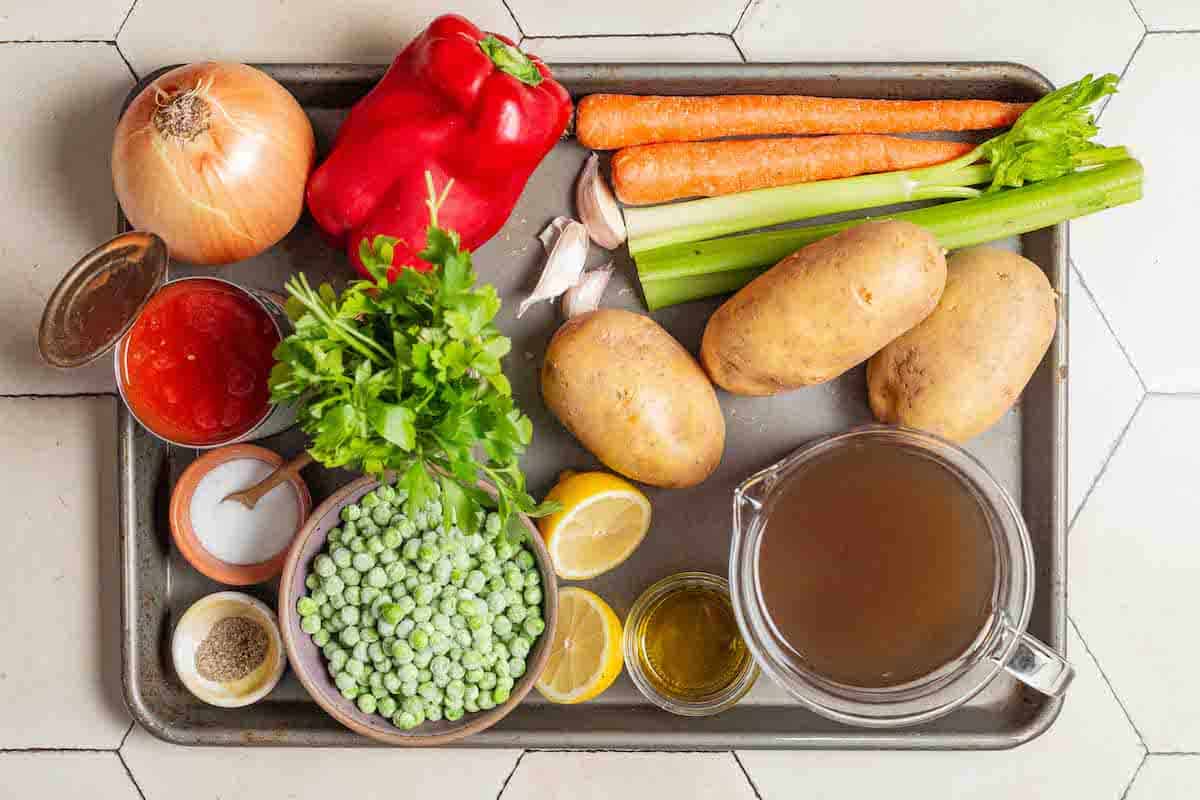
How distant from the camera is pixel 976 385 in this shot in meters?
1.07

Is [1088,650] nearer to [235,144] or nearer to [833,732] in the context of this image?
[833,732]

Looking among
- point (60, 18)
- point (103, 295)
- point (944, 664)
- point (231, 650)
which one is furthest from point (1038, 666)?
point (60, 18)

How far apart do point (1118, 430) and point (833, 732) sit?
1.68 ft

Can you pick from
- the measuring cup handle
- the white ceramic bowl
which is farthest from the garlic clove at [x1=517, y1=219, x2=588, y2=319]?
the measuring cup handle

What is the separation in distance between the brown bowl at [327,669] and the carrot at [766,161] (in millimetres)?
413

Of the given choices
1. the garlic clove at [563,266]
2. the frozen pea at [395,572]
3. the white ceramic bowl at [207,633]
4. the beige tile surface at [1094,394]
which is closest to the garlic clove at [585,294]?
the garlic clove at [563,266]

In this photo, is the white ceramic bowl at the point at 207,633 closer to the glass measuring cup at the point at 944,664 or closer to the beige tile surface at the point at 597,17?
the glass measuring cup at the point at 944,664

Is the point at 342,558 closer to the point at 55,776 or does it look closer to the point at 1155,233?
the point at 55,776

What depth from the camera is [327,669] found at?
3.58 ft

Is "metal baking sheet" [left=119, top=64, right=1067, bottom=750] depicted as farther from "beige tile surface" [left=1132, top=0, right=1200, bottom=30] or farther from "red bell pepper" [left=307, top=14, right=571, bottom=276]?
"beige tile surface" [left=1132, top=0, right=1200, bottom=30]

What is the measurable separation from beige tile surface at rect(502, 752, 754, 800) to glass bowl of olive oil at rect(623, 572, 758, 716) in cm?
14

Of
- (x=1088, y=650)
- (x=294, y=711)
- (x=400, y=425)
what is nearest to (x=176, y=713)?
(x=294, y=711)

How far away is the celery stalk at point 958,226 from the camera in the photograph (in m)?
1.13

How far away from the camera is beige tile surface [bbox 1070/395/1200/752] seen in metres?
1.25
